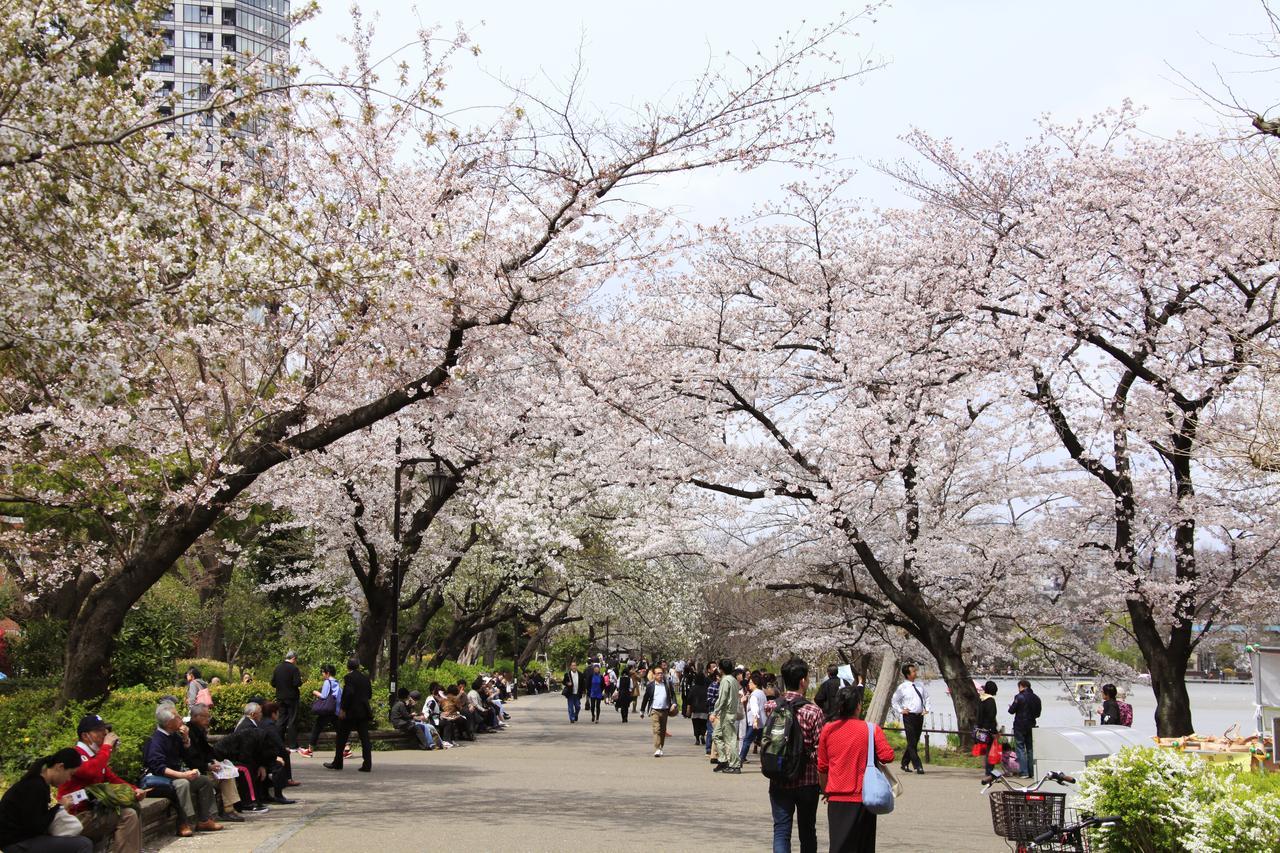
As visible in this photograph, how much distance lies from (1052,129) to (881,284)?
3738mm

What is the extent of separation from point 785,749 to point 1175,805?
2473 millimetres

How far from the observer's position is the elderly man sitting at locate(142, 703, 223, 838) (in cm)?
991

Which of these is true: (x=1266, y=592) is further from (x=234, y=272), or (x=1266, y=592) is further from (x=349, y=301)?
(x=234, y=272)

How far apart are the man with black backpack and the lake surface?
6.51m

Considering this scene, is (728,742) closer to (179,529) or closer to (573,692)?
(179,529)

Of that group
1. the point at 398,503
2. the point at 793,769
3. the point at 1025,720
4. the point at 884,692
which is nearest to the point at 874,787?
the point at 793,769

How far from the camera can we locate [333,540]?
862 inches

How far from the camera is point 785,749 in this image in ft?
26.0

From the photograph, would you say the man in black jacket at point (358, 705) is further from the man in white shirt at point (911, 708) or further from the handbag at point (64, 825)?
the man in white shirt at point (911, 708)

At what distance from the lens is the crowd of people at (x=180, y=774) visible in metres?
7.15

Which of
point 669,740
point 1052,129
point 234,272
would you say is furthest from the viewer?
point 669,740

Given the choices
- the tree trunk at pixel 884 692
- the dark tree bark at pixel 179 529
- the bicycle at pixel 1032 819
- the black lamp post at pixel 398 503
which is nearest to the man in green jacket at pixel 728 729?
the tree trunk at pixel 884 692

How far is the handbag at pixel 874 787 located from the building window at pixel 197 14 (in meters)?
91.1

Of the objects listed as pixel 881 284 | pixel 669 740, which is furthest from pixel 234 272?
pixel 669 740
